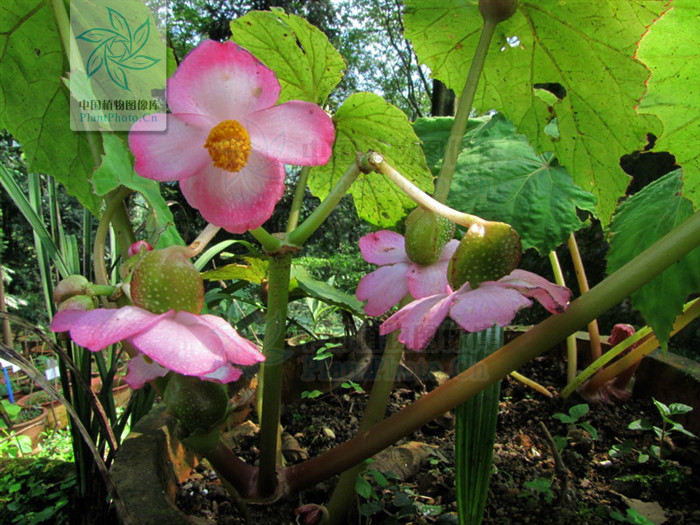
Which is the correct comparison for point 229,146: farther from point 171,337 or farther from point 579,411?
point 579,411

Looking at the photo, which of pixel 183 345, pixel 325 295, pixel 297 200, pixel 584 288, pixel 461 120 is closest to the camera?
pixel 183 345

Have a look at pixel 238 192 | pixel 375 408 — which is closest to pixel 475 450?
pixel 375 408

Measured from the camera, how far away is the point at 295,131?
30 centimetres

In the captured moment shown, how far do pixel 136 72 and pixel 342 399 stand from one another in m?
0.62

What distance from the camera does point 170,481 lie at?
52 centimetres

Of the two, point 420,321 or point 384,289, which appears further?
point 384,289

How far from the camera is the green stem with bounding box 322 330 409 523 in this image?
448mm

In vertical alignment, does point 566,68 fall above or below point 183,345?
above

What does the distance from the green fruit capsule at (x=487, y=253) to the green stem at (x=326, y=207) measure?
108 millimetres

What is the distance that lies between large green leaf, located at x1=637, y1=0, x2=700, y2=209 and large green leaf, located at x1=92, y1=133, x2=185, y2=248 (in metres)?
0.43

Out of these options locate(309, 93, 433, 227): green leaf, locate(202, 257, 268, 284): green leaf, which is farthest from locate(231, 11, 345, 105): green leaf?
locate(202, 257, 268, 284): green leaf

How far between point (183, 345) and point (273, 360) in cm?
18

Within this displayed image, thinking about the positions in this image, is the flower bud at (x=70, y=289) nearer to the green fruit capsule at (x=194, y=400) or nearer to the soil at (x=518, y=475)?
the green fruit capsule at (x=194, y=400)

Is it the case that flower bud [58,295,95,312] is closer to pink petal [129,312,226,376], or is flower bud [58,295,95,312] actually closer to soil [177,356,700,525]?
pink petal [129,312,226,376]
